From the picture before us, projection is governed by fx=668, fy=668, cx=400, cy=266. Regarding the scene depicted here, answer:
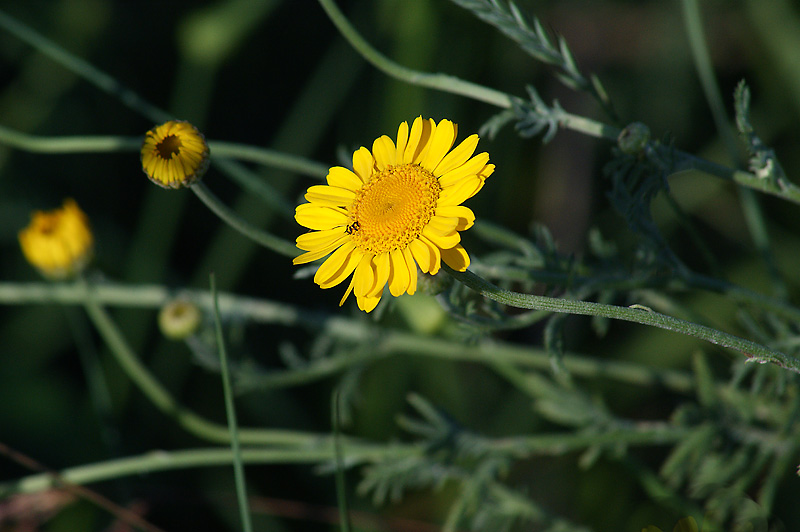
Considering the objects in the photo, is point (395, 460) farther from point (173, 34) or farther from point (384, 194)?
point (173, 34)

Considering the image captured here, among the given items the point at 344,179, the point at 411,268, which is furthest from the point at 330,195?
the point at 411,268

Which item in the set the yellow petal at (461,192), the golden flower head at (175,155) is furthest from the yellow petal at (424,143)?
the golden flower head at (175,155)

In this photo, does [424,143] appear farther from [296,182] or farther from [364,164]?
[296,182]

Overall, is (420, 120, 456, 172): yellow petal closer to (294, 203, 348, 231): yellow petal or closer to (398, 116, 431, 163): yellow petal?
(398, 116, 431, 163): yellow petal

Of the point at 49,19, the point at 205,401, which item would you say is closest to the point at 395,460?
the point at 205,401

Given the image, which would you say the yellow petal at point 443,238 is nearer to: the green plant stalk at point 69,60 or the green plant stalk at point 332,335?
the green plant stalk at point 332,335
